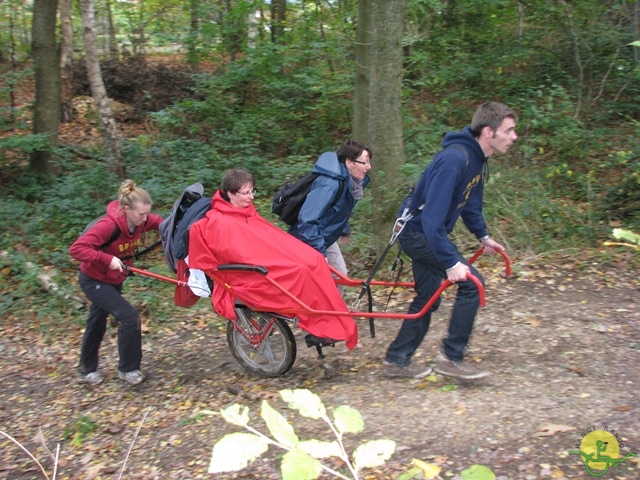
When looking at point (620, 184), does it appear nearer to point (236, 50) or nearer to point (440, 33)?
point (440, 33)

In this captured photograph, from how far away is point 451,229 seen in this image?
4.18 metres

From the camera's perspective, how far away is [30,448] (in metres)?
4.85

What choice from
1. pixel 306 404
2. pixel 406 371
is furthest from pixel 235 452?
pixel 406 371

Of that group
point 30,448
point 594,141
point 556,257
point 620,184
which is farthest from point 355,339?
point 594,141

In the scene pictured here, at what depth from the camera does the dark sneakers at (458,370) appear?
4414mm

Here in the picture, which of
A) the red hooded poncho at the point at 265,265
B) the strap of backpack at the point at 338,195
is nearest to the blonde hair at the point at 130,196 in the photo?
the red hooded poncho at the point at 265,265

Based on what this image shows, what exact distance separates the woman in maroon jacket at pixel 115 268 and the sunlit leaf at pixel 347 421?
3.82m

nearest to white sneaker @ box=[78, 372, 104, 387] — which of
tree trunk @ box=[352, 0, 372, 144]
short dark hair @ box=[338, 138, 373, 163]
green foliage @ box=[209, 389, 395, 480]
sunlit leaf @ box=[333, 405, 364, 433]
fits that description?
short dark hair @ box=[338, 138, 373, 163]

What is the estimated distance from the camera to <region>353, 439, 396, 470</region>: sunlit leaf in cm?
127

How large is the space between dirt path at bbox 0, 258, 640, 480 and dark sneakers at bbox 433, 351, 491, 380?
0.26 feet

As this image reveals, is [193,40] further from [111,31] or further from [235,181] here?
[235,181]

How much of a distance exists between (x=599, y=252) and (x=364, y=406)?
393 centimetres

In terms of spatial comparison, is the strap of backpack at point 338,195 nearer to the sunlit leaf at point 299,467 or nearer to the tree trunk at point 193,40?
the sunlit leaf at point 299,467

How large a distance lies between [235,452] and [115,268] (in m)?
3.89
